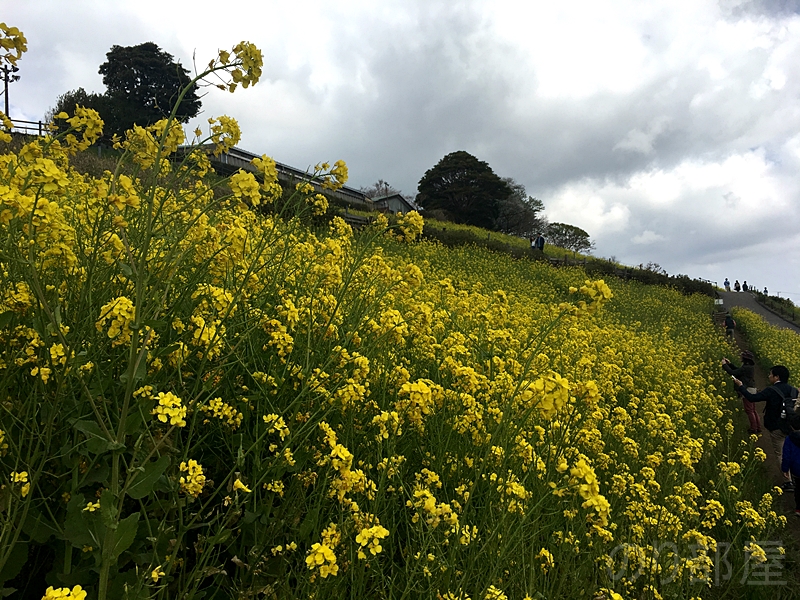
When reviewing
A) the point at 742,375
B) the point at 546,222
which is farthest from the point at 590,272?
the point at 546,222

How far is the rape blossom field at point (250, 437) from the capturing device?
1474 mm

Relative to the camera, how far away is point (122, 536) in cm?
125

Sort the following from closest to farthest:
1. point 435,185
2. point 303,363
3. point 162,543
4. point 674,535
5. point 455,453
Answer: point 162,543 → point 303,363 → point 455,453 → point 674,535 → point 435,185

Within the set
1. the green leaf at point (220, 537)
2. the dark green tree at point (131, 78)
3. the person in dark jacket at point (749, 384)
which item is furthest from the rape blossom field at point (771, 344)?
the dark green tree at point (131, 78)

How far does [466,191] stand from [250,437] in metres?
39.3

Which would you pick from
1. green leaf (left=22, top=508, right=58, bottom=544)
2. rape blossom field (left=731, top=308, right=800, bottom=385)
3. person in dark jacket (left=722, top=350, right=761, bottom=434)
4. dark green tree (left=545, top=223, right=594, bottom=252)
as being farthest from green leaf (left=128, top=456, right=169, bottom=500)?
dark green tree (left=545, top=223, right=594, bottom=252)

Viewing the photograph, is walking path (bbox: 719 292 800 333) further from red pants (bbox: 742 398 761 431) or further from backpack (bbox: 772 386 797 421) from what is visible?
backpack (bbox: 772 386 797 421)

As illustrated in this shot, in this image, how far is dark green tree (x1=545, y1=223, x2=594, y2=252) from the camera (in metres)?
52.0

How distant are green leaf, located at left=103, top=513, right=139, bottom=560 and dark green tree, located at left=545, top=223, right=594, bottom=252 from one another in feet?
176

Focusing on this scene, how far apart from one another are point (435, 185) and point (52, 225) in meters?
41.9

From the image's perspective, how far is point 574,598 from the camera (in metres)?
2.27

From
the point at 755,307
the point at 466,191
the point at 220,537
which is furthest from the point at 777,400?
the point at 466,191

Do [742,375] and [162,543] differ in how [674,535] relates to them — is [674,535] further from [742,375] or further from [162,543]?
[742,375]

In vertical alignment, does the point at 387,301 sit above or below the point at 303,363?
above
